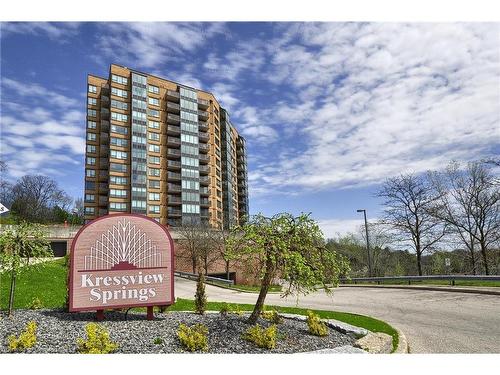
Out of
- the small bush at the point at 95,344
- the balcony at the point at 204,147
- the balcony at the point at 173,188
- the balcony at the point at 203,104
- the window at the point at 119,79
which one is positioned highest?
the window at the point at 119,79

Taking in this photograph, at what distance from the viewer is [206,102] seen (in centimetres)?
8162

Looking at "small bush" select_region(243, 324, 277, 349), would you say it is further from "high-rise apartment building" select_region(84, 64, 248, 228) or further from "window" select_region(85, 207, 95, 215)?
"window" select_region(85, 207, 95, 215)

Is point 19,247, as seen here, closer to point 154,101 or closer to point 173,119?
point 173,119

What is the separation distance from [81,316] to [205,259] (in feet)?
108

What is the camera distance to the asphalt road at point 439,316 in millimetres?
8867

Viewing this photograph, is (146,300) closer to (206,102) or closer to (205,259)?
(205,259)

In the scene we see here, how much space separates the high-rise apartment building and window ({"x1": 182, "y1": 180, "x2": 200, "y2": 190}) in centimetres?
20

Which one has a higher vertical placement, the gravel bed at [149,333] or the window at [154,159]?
the window at [154,159]

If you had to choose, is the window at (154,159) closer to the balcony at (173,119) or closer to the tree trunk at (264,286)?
the balcony at (173,119)

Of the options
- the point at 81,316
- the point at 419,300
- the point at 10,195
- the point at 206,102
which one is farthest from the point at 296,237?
the point at 206,102

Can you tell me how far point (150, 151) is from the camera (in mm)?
72688

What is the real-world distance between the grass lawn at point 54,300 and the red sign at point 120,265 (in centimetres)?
258

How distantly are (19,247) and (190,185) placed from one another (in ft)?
213

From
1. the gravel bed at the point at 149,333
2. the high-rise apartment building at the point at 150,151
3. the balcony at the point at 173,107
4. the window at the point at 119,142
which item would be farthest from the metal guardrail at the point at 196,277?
the balcony at the point at 173,107
